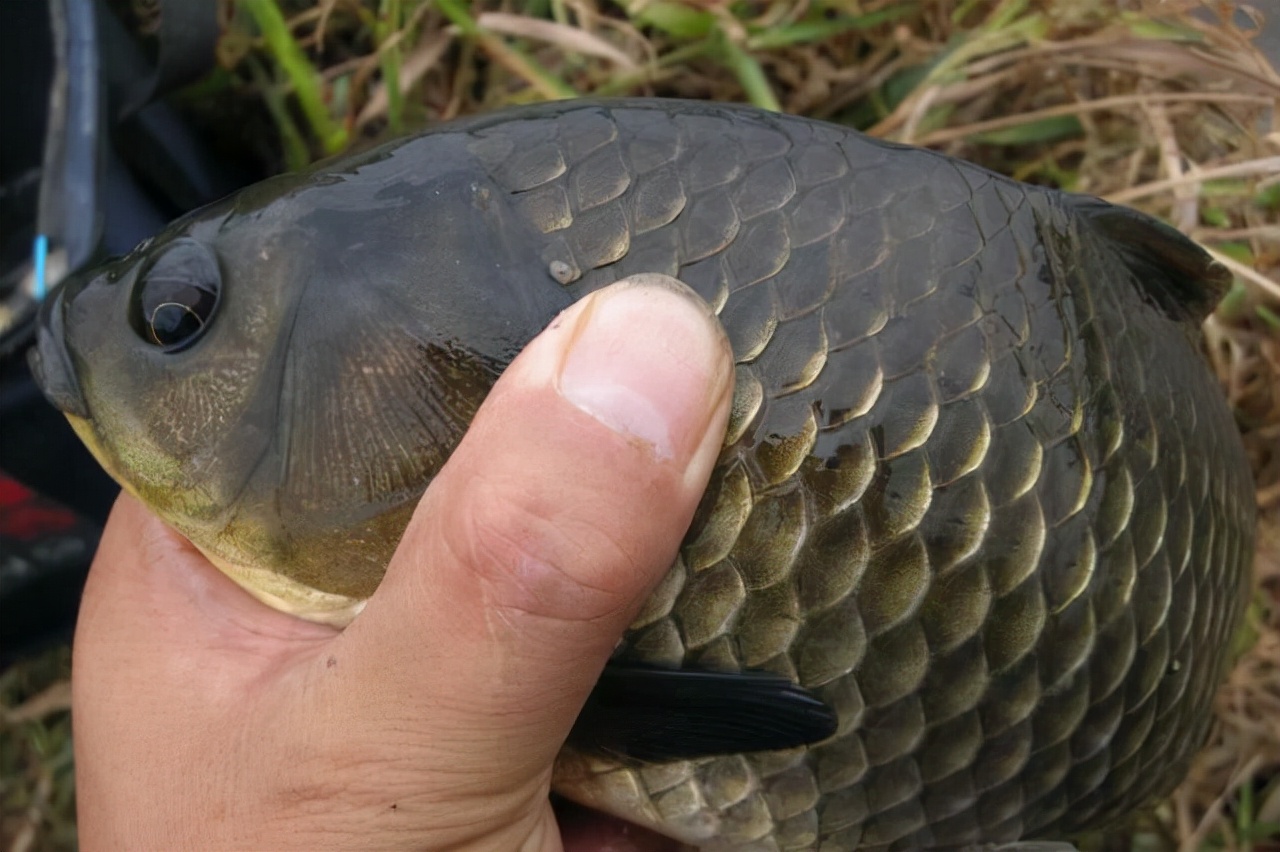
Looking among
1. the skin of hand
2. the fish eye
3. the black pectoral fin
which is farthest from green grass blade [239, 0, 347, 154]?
the black pectoral fin

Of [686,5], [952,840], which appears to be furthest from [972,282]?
[686,5]

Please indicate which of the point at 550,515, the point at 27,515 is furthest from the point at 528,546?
the point at 27,515

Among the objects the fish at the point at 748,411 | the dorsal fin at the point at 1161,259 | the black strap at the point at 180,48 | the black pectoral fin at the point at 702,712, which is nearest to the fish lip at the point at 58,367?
the fish at the point at 748,411

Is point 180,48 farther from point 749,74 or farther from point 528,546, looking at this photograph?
point 528,546

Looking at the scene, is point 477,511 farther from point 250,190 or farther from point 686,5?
point 686,5

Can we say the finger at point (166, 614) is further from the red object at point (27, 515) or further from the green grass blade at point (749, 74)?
the green grass blade at point (749, 74)

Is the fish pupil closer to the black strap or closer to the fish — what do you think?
the fish
